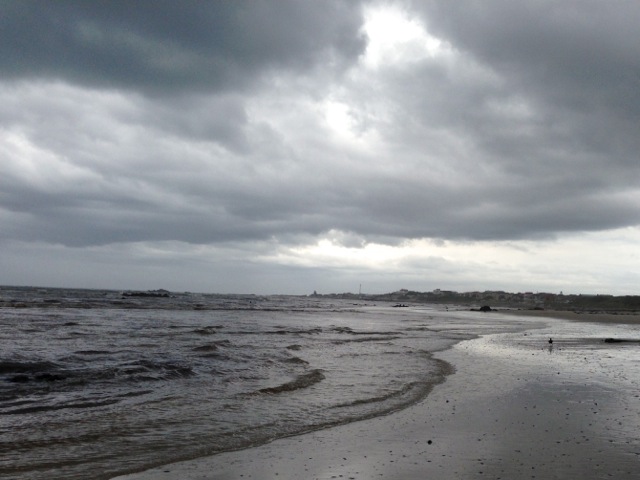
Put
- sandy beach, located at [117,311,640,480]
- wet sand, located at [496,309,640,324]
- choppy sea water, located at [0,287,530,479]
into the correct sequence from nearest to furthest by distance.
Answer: sandy beach, located at [117,311,640,480] → choppy sea water, located at [0,287,530,479] → wet sand, located at [496,309,640,324]

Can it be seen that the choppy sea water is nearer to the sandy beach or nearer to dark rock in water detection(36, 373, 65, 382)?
dark rock in water detection(36, 373, 65, 382)

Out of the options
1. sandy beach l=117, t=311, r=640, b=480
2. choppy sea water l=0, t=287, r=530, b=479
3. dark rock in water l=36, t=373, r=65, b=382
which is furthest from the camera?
dark rock in water l=36, t=373, r=65, b=382

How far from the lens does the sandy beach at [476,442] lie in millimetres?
6539

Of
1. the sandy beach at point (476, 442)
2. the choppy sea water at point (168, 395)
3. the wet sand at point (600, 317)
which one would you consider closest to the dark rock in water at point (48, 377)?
the choppy sea water at point (168, 395)

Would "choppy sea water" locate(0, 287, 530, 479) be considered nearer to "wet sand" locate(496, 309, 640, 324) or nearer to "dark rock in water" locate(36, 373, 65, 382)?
"dark rock in water" locate(36, 373, 65, 382)

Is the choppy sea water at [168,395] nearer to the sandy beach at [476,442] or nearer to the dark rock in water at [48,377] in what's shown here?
the dark rock in water at [48,377]

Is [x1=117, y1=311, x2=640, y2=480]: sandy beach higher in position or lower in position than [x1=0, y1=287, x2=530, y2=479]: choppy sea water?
higher

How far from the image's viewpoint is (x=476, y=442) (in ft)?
25.9

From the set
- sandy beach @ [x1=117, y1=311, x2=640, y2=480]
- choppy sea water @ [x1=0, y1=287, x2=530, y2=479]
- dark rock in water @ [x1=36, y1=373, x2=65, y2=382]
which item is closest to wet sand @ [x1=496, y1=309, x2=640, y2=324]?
choppy sea water @ [x1=0, y1=287, x2=530, y2=479]

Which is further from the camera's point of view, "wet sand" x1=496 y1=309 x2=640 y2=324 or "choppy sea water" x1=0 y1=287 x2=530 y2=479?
"wet sand" x1=496 y1=309 x2=640 y2=324

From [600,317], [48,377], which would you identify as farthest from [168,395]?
[600,317]

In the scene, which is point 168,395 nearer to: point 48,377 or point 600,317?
point 48,377

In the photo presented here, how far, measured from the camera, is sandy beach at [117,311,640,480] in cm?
654

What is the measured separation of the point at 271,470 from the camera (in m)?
6.72
